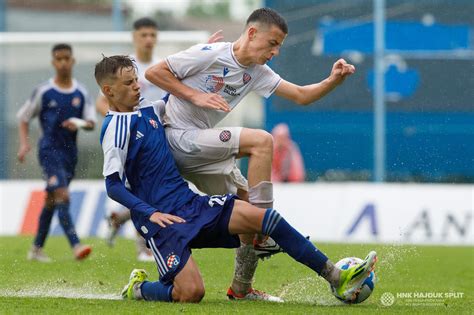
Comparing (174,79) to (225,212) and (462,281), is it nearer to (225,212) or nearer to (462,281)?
(225,212)

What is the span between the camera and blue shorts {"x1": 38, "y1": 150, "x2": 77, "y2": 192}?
11820 millimetres

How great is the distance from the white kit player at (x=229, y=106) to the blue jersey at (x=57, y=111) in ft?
13.8

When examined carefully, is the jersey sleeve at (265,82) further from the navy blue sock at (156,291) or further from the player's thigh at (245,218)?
the navy blue sock at (156,291)

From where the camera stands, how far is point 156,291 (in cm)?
760

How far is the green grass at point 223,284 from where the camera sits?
Answer: 7.17 m

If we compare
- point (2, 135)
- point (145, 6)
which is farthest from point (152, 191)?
point (145, 6)

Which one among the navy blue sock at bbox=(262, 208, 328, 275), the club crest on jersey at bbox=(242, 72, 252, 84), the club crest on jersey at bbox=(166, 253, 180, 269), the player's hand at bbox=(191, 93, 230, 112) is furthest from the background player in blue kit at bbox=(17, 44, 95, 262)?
the navy blue sock at bbox=(262, 208, 328, 275)

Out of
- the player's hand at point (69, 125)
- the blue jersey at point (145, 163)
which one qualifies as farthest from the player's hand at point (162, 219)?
the player's hand at point (69, 125)

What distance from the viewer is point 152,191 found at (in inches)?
298

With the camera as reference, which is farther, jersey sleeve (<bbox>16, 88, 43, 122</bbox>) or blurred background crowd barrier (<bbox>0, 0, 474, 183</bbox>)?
blurred background crowd barrier (<bbox>0, 0, 474, 183</bbox>)

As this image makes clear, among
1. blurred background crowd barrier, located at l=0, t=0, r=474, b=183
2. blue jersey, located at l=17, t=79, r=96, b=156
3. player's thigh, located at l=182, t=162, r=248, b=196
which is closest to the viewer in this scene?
player's thigh, located at l=182, t=162, r=248, b=196

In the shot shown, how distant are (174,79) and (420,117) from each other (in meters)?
12.5

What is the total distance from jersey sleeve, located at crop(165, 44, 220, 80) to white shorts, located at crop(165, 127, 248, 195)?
0.40m

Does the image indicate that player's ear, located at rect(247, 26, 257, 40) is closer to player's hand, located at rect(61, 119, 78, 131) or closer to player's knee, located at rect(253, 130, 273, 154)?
player's knee, located at rect(253, 130, 273, 154)
